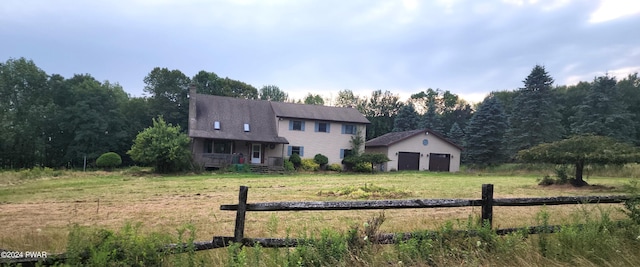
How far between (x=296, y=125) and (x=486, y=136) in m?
20.8

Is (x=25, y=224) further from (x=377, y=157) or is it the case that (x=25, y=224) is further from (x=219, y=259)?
(x=377, y=157)

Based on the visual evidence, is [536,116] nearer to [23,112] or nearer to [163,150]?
[163,150]

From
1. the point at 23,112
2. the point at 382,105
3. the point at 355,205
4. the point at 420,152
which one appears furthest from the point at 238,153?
the point at 382,105

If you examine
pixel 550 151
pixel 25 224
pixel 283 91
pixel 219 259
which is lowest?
pixel 25 224

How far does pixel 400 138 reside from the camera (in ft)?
117

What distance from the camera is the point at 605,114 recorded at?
133 feet

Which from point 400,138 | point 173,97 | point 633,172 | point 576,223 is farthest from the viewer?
point 173,97

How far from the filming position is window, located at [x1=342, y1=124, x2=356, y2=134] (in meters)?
35.8

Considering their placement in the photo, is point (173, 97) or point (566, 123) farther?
point (566, 123)

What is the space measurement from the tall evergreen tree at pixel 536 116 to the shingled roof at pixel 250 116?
18.2 meters

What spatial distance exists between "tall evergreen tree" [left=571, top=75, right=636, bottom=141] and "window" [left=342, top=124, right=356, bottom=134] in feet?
82.3

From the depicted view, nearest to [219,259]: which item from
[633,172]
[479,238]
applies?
[479,238]

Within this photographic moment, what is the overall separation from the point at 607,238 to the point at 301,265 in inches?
143

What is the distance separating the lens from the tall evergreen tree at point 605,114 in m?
39.4
